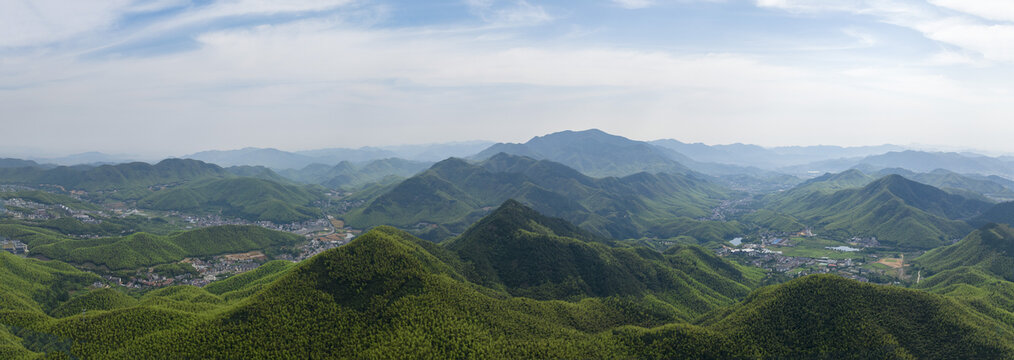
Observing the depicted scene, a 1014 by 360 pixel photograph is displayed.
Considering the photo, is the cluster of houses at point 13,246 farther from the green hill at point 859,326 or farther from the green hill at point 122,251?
the green hill at point 859,326

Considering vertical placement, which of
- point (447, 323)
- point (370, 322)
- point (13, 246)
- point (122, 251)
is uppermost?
point (370, 322)

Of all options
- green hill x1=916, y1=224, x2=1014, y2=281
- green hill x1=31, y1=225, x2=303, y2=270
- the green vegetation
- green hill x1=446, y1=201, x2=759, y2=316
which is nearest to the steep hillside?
the green vegetation

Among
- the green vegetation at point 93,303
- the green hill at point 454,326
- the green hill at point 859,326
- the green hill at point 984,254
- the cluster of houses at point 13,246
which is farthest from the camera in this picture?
the cluster of houses at point 13,246

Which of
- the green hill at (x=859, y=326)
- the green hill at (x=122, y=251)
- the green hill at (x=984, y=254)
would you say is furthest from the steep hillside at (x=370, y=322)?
the green hill at (x=984, y=254)

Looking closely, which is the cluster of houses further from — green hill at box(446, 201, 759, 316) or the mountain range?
green hill at box(446, 201, 759, 316)

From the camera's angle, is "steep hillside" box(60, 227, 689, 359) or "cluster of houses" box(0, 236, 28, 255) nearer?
"steep hillside" box(60, 227, 689, 359)

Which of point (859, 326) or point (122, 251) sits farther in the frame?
point (122, 251)

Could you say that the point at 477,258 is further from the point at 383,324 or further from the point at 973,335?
the point at 973,335

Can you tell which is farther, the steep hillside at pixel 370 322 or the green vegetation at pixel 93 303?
the green vegetation at pixel 93 303

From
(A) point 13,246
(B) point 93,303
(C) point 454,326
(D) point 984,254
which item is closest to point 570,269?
(C) point 454,326

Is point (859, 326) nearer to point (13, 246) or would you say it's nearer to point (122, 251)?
point (122, 251)

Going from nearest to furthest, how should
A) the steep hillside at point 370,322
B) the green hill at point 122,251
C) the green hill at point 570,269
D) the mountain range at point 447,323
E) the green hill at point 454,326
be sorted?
the steep hillside at point 370,322, the green hill at point 454,326, the mountain range at point 447,323, the green hill at point 570,269, the green hill at point 122,251

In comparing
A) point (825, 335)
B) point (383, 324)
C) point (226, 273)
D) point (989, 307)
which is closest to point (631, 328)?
point (825, 335)

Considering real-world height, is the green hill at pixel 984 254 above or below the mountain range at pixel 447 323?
below
